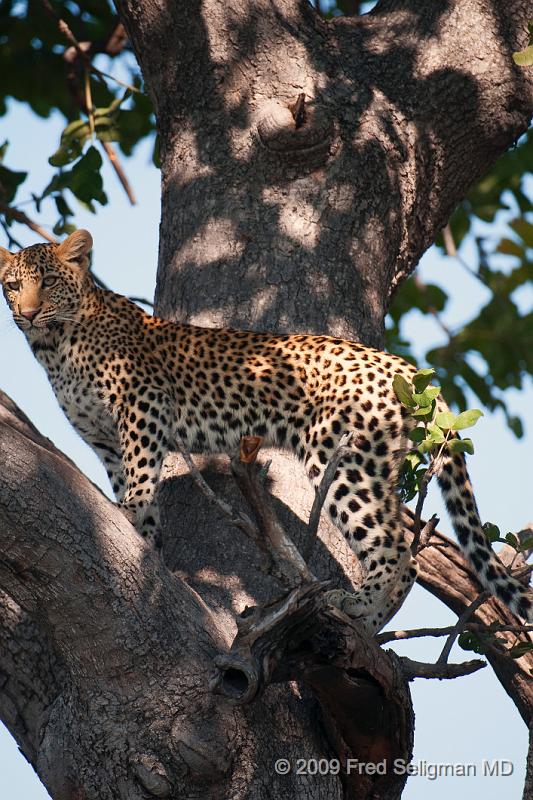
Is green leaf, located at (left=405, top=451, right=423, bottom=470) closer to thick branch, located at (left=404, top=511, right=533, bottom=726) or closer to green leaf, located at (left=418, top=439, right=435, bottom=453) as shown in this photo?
green leaf, located at (left=418, top=439, right=435, bottom=453)

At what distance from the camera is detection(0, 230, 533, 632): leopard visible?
22.2 ft

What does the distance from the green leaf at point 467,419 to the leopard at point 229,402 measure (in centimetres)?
49

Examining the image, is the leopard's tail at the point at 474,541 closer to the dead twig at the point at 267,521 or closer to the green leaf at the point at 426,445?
the green leaf at the point at 426,445

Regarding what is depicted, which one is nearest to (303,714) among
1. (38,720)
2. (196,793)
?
(196,793)

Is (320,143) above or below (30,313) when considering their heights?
above

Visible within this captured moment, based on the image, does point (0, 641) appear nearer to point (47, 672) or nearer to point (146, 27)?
point (47, 672)

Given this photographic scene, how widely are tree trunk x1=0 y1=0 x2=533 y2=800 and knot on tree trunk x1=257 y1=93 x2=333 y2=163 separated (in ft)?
0.05

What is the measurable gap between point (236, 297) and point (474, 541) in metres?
2.23

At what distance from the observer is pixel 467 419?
5.54 m

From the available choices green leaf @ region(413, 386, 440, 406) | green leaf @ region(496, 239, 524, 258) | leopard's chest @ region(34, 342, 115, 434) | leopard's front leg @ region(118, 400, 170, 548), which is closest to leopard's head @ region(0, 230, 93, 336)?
leopard's chest @ region(34, 342, 115, 434)

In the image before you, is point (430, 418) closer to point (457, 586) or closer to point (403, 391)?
point (403, 391)

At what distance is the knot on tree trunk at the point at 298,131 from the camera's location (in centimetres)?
747

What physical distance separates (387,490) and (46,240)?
4.21 meters

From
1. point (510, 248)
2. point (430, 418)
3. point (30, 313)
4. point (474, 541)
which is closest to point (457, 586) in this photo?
point (474, 541)
